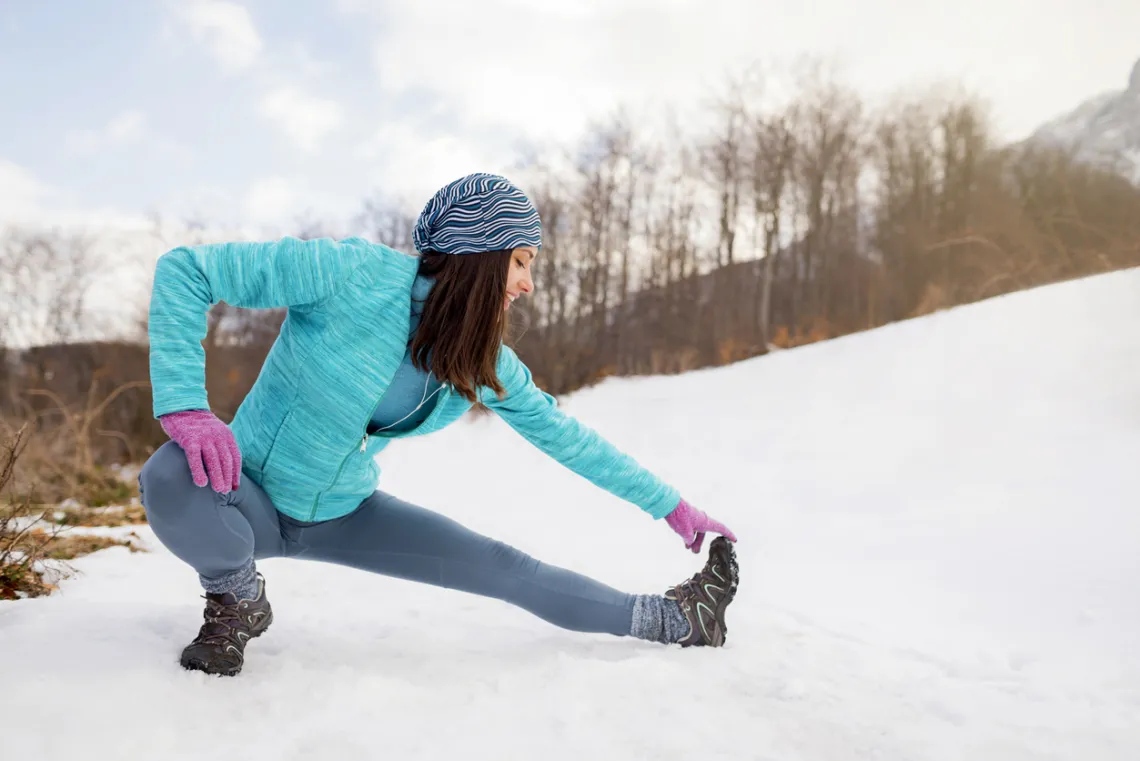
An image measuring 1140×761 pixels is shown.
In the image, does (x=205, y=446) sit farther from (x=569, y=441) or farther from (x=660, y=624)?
(x=660, y=624)

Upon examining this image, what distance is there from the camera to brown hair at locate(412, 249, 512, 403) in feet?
5.59

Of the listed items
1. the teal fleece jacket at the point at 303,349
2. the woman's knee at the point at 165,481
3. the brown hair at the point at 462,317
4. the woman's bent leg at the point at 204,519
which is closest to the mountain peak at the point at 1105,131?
the brown hair at the point at 462,317

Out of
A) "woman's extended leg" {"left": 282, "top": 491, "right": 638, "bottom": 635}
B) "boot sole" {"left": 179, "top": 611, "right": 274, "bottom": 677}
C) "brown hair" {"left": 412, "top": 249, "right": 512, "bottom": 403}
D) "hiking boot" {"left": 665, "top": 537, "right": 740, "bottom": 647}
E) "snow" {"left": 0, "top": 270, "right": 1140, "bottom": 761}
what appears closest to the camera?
"snow" {"left": 0, "top": 270, "right": 1140, "bottom": 761}

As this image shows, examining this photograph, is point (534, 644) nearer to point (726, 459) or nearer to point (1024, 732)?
point (1024, 732)

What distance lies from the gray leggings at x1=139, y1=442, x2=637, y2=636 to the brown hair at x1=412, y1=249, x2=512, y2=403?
1.44ft

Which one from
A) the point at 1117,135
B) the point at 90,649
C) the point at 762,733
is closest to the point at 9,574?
the point at 90,649

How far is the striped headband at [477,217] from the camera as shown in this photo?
5.63 ft

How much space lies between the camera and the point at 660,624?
2.03 m

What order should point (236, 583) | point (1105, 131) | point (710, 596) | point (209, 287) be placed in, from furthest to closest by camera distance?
point (1105, 131)
point (710, 596)
point (236, 583)
point (209, 287)

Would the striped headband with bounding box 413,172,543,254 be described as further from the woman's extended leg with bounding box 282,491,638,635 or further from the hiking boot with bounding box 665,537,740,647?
the hiking boot with bounding box 665,537,740,647

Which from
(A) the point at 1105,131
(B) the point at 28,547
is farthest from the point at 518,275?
(A) the point at 1105,131

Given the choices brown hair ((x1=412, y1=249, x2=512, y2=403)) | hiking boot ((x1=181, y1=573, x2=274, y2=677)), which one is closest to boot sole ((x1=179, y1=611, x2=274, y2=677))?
hiking boot ((x1=181, y1=573, x2=274, y2=677))

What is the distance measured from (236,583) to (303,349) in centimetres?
53

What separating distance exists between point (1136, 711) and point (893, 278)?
9.41m
